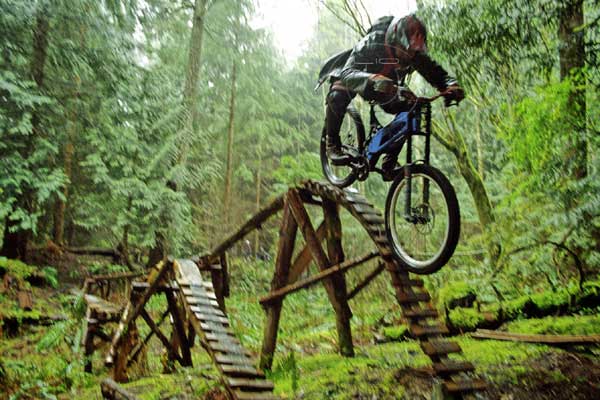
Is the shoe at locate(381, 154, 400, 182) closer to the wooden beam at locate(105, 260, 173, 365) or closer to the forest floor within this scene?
the forest floor

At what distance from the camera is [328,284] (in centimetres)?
646

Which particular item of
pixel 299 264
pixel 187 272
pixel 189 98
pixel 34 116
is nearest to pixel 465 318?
pixel 299 264

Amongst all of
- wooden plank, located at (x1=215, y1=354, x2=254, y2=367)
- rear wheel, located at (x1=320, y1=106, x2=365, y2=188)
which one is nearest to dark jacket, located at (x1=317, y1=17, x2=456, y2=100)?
rear wheel, located at (x1=320, y1=106, x2=365, y2=188)

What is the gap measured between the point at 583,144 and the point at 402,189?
4.50 meters

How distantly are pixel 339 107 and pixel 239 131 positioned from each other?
55.1 feet

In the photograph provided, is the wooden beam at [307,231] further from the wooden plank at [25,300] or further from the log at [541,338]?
the wooden plank at [25,300]

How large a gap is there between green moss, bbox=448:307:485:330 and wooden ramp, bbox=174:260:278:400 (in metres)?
4.23

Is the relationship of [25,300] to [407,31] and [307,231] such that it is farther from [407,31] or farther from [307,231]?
[407,31]

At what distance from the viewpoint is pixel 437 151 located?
23.5m

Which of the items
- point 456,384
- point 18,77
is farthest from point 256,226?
point 18,77

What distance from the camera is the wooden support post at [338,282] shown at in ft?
21.3

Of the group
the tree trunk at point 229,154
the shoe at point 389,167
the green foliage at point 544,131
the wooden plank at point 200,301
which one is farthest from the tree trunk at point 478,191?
the tree trunk at point 229,154

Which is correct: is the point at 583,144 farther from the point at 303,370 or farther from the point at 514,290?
the point at 303,370

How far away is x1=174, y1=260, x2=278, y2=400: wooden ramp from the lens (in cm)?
461
